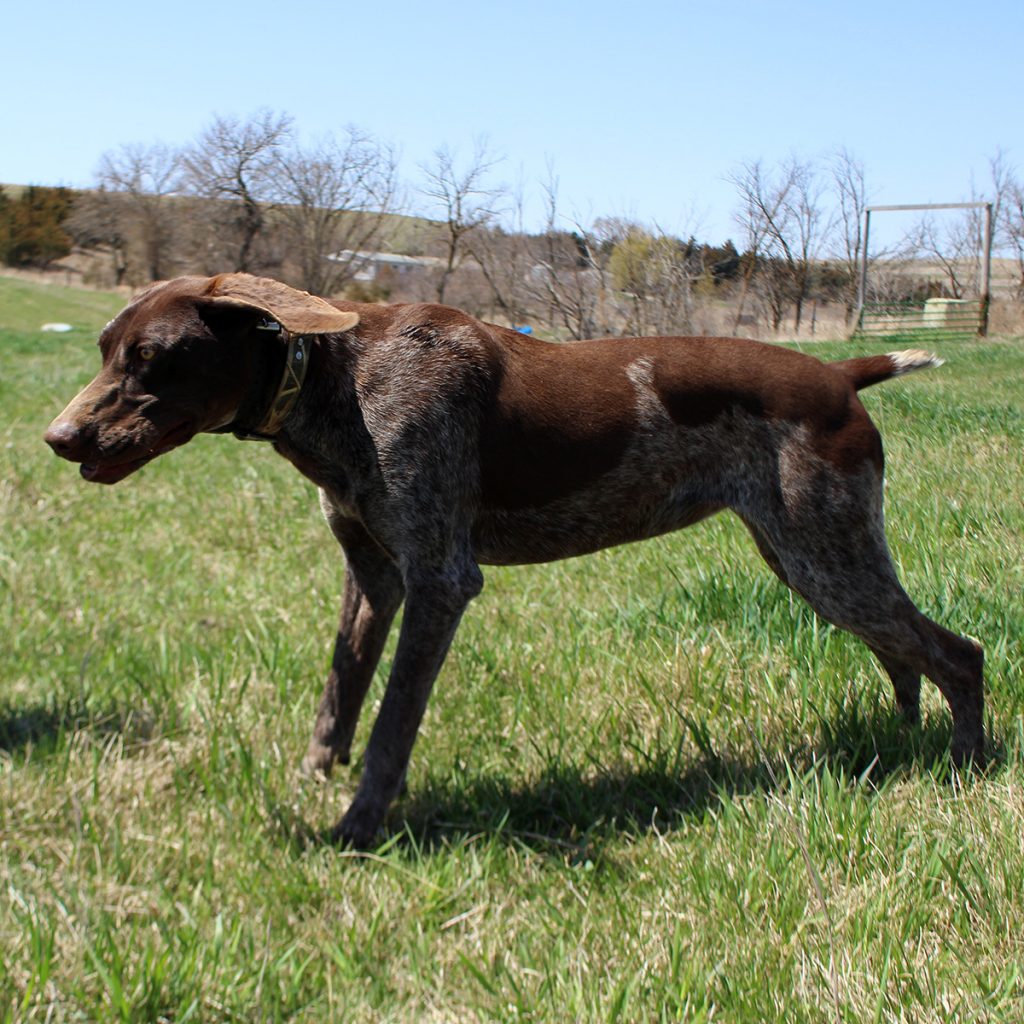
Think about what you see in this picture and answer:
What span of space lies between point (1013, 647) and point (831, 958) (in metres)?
2.05

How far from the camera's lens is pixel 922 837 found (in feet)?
9.65

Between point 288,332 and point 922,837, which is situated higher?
point 288,332

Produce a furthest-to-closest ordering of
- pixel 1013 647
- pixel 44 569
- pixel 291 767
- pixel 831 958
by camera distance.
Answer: pixel 44 569 < pixel 1013 647 < pixel 291 767 < pixel 831 958

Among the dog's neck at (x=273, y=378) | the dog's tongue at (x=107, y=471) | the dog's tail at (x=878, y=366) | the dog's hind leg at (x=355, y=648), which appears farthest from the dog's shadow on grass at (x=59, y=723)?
the dog's tail at (x=878, y=366)

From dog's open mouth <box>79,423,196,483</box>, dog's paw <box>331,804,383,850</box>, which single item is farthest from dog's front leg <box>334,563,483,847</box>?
dog's open mouth <box>79,423,196,483</box>

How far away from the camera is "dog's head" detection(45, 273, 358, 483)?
122 inches

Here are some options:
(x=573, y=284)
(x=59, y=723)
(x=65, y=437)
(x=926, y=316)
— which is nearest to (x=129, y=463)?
(x=65, y=437)

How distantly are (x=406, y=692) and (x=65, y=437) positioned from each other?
1.20 m

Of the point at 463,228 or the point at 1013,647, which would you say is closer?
the point at 1013,647

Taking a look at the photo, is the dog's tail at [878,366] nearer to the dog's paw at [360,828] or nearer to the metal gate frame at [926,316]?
the dog's paw at [360,828]

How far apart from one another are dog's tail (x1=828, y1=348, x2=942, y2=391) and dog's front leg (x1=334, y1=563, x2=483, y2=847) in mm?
1467

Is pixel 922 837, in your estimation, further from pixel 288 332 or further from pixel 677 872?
pixel 288 332

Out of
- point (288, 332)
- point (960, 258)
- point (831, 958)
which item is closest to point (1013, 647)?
point (831, 958)

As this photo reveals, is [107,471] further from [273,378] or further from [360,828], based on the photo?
[360,828]
